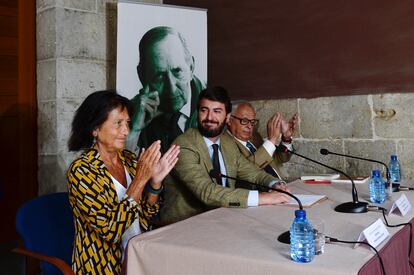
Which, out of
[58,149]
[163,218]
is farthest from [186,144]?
[58,149]

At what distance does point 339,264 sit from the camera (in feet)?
4.00

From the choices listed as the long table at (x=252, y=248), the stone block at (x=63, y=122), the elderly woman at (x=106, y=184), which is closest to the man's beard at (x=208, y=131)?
the elderly woman at (x=106, y=184)

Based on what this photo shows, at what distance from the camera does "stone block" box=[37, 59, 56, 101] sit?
3154mm

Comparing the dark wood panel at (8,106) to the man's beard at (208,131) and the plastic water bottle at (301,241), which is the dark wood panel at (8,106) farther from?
the plastic water bottle at (301,241)

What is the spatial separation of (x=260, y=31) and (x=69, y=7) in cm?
147

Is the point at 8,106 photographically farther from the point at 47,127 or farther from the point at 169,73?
the point at 169,73

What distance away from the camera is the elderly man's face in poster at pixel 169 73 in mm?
3402

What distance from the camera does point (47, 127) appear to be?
321 centimetres

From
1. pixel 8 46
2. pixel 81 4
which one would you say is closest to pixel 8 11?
pixel 8 46

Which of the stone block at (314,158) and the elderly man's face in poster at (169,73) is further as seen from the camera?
the elderly man's face in poster at (169,73)

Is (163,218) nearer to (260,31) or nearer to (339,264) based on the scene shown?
(339,264)

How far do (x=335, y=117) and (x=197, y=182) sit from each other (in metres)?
1.43

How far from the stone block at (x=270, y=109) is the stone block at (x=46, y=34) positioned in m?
1.61

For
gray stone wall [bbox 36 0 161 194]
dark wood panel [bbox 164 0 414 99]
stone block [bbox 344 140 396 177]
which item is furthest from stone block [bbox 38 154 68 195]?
stone block [bbox 344 140 396 177]
